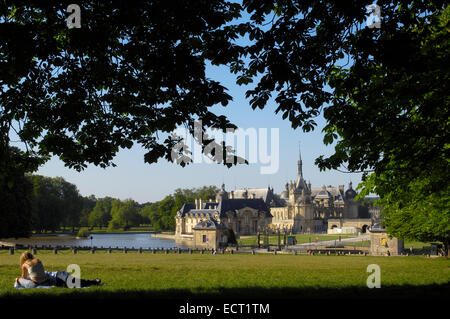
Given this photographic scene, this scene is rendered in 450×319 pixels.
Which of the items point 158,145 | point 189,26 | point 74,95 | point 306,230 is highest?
point 189,26

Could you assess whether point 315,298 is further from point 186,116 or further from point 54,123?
point 54,123

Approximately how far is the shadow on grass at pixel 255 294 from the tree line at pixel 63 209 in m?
14.5

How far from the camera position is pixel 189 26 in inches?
276

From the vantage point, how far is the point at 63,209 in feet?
310

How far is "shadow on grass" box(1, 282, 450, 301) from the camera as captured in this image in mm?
7571

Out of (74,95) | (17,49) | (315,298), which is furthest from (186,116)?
(315,298)

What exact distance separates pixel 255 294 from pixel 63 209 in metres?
92.8

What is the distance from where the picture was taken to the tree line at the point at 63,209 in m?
49.5

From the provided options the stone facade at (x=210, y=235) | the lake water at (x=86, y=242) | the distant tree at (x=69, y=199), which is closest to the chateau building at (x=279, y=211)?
the lake water at (x=86, y=242)

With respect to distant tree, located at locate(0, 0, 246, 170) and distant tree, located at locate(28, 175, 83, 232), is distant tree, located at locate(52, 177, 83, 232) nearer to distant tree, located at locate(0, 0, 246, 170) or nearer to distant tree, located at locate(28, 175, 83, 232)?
distant tree, located at locate(28, 175, 83, 232)

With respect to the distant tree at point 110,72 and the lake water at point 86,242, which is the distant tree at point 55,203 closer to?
the lake water at point 86,242

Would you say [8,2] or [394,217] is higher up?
[8,2]

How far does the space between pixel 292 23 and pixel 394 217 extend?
2642 cm

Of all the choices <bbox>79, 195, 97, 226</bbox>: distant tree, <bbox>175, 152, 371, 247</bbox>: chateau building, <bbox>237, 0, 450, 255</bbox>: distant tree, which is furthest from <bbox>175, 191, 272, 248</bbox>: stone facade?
<bbox>237, 0, 450, 255</bbox>: distant tree
